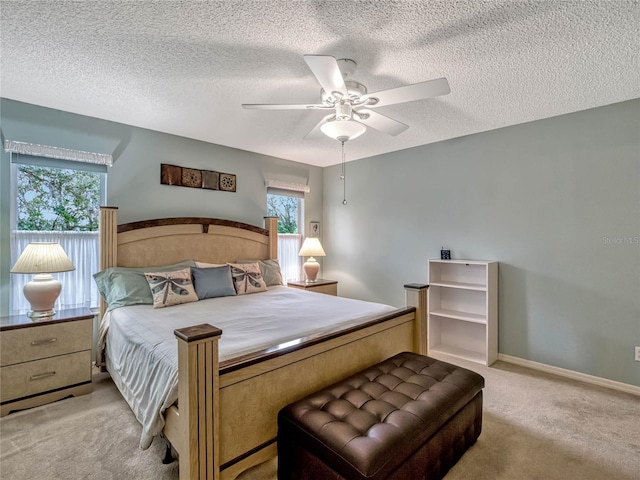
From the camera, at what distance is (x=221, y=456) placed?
1.52 m

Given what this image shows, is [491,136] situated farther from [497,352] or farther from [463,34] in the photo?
[497,352]

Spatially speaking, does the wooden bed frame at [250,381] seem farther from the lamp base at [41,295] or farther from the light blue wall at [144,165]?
the light blue wall at [144,165]

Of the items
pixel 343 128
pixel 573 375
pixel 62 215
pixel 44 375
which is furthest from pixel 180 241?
pixel 573 375

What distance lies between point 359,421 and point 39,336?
8.34 feet

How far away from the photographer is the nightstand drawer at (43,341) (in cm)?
233

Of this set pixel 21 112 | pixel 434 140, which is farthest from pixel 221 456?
pixel 434 140

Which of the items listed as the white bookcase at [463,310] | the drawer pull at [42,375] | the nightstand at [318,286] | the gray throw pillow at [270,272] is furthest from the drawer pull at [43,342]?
the white bookcase at [463,310]

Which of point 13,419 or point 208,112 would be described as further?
point 208,112

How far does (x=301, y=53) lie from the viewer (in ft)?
6.61

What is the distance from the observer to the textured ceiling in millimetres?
1658

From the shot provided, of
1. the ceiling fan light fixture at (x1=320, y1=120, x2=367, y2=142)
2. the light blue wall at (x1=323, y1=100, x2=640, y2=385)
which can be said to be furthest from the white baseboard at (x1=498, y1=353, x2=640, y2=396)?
the ceiling fan light fixture at (x1=320, y1=120, x2=367, y2=142)

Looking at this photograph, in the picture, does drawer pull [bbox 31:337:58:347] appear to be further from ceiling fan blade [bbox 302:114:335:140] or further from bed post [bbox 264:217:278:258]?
ceiling fan blade [bbox 302:114:335:140]

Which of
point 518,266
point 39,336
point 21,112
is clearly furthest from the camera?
point 518,266

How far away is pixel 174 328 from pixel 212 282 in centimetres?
108
